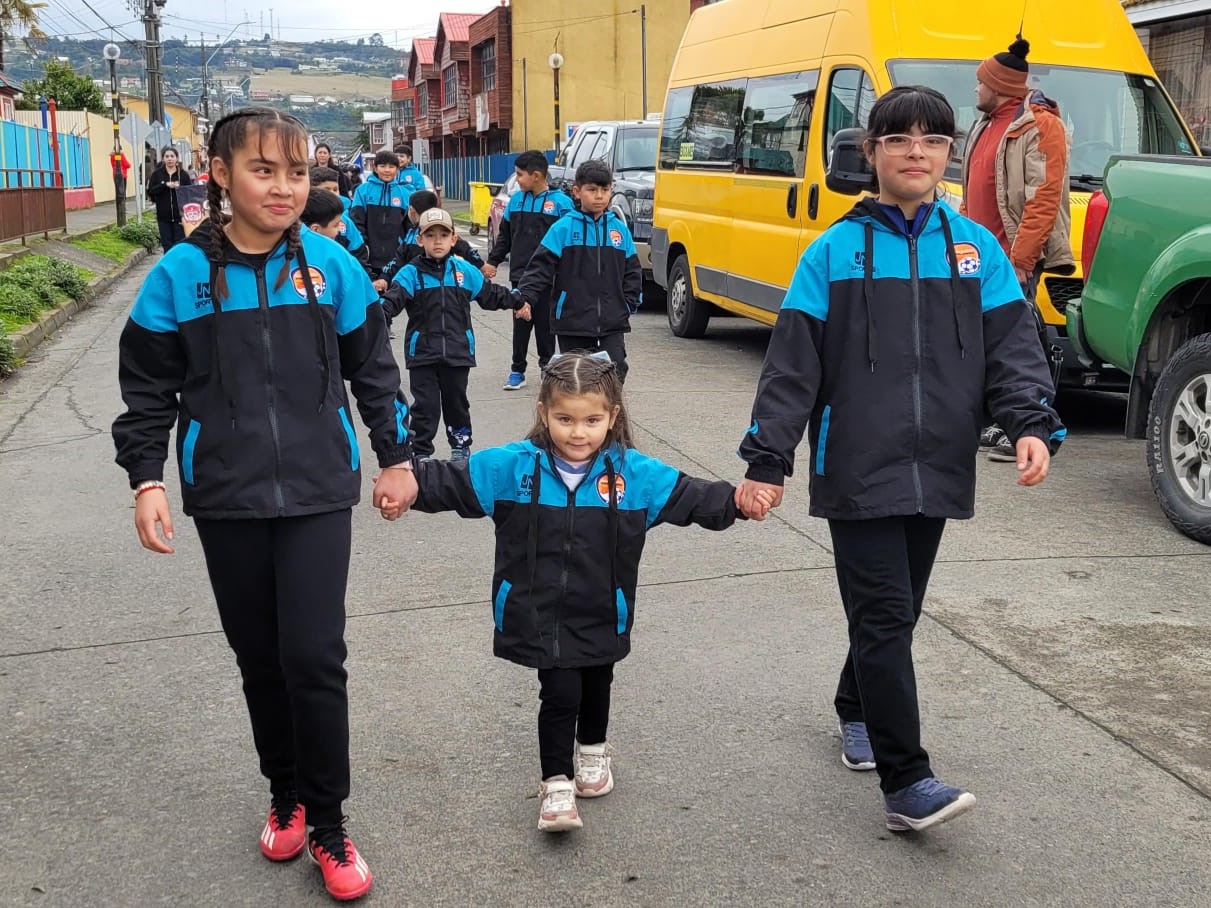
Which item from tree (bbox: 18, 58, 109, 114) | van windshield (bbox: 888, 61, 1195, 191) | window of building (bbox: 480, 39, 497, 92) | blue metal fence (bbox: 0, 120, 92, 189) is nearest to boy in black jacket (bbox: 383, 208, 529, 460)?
van windshield (bbox: 888, 61, 1195, 191)

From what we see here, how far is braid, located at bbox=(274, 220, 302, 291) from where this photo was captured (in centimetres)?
311

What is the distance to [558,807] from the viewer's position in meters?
3.42

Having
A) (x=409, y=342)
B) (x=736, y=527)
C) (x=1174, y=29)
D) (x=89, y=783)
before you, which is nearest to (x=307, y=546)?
(x=89, y=783)

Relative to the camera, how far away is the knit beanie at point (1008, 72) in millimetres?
7527

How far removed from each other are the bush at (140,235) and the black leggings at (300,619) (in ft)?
90.4

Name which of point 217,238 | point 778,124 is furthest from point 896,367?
point 778,124

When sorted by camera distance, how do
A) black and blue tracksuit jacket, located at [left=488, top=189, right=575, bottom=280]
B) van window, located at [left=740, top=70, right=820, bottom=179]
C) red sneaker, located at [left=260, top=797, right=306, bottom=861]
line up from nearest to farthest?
1. red sneaker, located at [left=260, top=797, right=306, bottom=861]
2. van window, located at [left=740, top=70, right=820, bottom=179]
3. black and blue tracksuit jacket, located at [left=488, top=189, right=575, bottom=280]

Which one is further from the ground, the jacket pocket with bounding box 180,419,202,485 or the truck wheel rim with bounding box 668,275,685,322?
the jacket pocket with bounding box 180,419,202,485

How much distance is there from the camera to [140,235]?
29656 millimetres

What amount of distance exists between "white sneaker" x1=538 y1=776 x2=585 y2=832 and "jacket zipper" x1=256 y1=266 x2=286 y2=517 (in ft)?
3.16

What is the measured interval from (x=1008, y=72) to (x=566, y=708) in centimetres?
540

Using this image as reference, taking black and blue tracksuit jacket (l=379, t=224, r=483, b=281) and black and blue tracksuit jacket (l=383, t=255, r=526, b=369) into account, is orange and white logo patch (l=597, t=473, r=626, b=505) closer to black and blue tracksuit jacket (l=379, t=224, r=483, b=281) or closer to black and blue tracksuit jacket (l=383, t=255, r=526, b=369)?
black and blue tracksuit jacket (l=383, t=255, r=526, b=369)

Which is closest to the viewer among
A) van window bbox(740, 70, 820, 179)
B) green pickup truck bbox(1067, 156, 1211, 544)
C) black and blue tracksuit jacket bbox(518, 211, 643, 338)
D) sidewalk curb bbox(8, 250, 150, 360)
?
green pickup truck bbox(1067, 156, 1211, 544)

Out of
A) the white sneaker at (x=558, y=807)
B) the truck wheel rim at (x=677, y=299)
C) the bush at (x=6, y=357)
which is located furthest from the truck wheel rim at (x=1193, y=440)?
the bush at (x=6, y=357)
